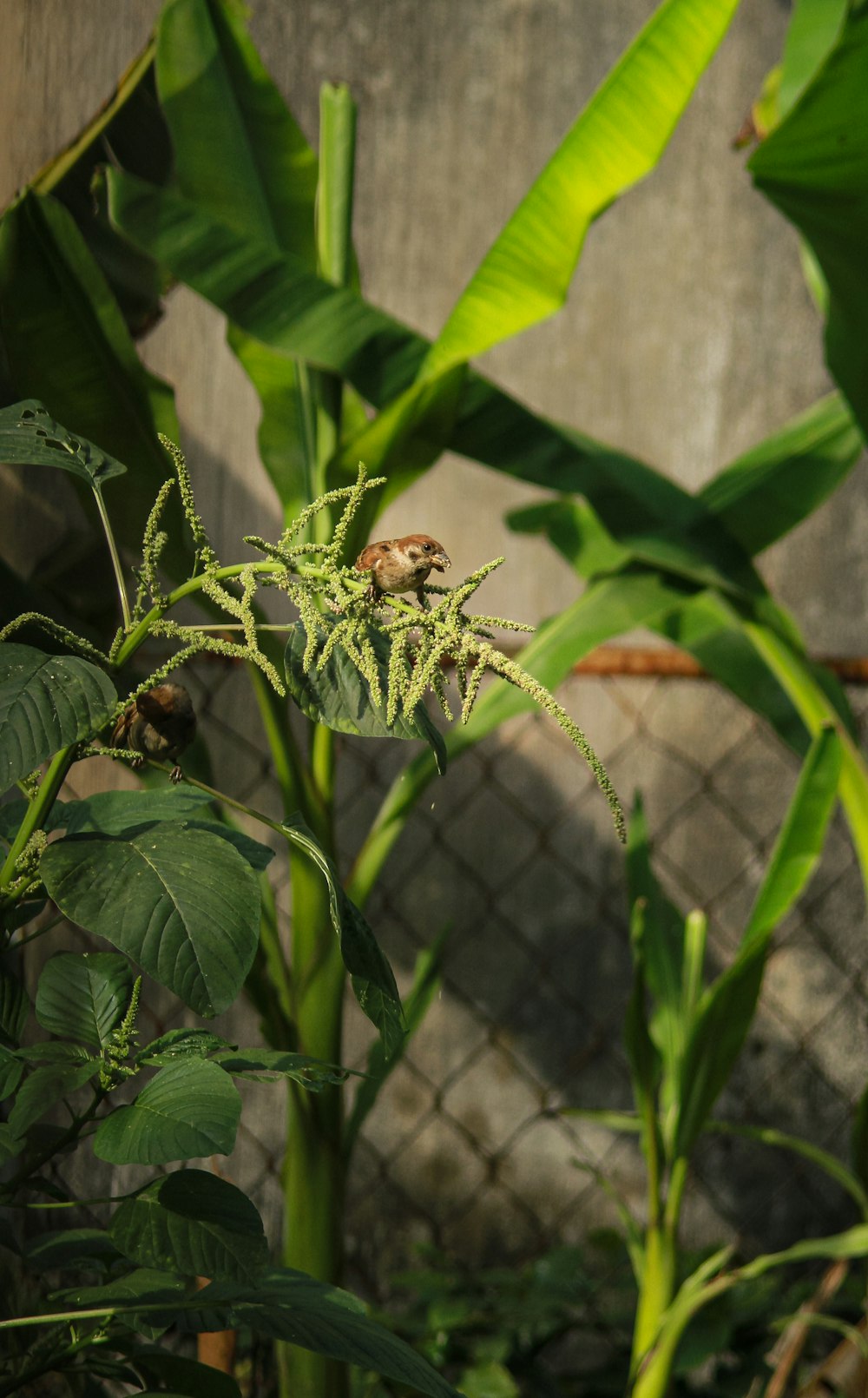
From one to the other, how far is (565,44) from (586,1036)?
1.28m

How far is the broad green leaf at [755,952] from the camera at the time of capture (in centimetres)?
93

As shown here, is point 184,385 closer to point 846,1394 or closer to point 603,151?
point 603,151

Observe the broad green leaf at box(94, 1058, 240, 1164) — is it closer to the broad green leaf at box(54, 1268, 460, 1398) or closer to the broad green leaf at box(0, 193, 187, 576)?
the broad green leaf at box(54, 1268, 460, 1398)

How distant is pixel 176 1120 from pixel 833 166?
0.76 metres

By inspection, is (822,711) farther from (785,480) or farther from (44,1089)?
(44,1089)

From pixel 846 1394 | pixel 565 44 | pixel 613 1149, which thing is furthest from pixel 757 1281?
pixel 565 44

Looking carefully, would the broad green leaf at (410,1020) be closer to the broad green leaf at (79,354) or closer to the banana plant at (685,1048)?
the banana plant at (685,1048)

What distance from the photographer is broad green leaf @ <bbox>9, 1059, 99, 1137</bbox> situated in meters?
0.38

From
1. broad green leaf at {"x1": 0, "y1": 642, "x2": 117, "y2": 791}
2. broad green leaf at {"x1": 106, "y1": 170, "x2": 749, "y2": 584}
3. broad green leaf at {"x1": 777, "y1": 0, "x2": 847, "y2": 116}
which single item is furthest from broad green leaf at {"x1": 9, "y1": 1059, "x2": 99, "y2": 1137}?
broad green leaf at {"x1": 777, "y1": 0, "x2": 847, "y2": 116}

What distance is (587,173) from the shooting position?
867 mm

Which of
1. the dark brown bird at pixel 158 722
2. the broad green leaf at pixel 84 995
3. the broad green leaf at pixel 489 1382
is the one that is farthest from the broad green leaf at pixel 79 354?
the broad green leaf at pixel 489 1382

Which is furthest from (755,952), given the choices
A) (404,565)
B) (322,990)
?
(404,565)

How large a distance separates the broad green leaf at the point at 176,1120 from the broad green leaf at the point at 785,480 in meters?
0.85

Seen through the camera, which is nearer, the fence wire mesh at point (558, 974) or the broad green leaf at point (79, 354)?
the broad green leaf at point (79, 354)
